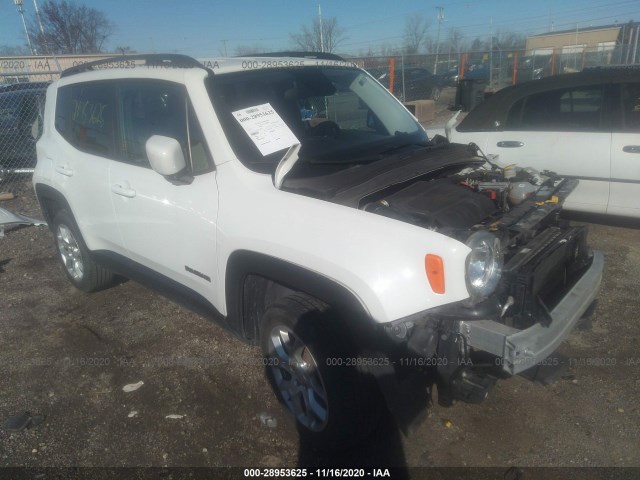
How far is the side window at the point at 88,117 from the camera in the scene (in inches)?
147

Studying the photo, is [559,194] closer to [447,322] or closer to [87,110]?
[447,322]

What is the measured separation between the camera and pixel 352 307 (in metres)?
2.27

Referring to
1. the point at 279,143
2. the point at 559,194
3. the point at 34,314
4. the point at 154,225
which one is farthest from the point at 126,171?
the point at 559,194

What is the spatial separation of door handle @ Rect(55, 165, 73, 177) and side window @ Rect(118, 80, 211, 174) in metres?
0.84

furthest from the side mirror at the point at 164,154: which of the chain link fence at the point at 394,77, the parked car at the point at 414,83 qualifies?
the parked car at the point at 414,83

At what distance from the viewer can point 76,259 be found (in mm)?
4758

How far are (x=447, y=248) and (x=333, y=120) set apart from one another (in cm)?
189

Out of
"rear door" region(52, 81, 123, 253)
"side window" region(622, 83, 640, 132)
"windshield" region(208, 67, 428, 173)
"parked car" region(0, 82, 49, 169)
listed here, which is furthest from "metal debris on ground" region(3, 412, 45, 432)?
"parked car" region(0, 82, 49, 169)

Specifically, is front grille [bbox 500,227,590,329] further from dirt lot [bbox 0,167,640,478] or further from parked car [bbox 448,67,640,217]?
parked car [bbox 448,67,640,217]

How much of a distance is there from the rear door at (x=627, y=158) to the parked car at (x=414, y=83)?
34.2ft

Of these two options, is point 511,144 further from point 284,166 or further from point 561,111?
point 284,166

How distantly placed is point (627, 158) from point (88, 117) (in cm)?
507

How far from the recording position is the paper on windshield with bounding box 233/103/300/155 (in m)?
2.98

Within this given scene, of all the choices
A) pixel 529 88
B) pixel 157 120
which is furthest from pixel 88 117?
pixel 529 88
